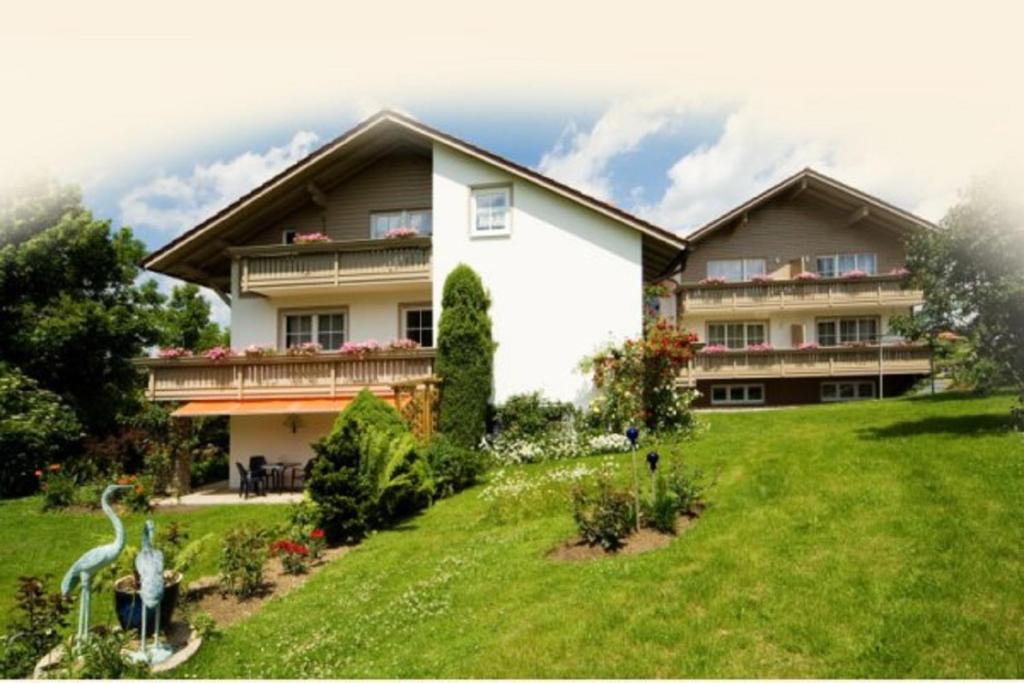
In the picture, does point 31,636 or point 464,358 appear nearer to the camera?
point 31,636

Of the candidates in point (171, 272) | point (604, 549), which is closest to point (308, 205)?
point (171, 272)

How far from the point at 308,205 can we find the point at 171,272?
508cm

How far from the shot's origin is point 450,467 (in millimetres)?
14352

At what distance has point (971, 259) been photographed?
12797 mm

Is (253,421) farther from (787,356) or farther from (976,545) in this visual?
(787,356)

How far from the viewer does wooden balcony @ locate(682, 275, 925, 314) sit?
29.6 metres

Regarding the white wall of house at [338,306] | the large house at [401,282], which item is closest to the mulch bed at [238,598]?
the large house at [401,282]

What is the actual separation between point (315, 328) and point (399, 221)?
4.62 metres

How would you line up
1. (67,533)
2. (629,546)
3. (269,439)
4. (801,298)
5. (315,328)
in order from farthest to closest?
(801,298) < (315,328) < (269,439) < (67,533) < (629,546)

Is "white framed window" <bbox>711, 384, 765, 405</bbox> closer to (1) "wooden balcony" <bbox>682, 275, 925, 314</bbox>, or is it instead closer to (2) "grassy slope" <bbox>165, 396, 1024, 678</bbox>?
→ (1) "wooden balcony" <bbox>682, 275, 925, 314</bbox>

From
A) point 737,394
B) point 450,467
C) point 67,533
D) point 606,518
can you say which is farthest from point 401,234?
point 737,394

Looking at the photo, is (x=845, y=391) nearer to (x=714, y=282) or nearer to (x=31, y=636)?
(x=714, y=282)

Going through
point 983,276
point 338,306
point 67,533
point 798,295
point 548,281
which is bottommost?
point 67,533

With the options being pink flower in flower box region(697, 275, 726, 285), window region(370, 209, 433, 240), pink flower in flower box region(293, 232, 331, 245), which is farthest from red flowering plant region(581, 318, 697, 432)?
pink flower in flower box region(697, 275, 726, 285)
